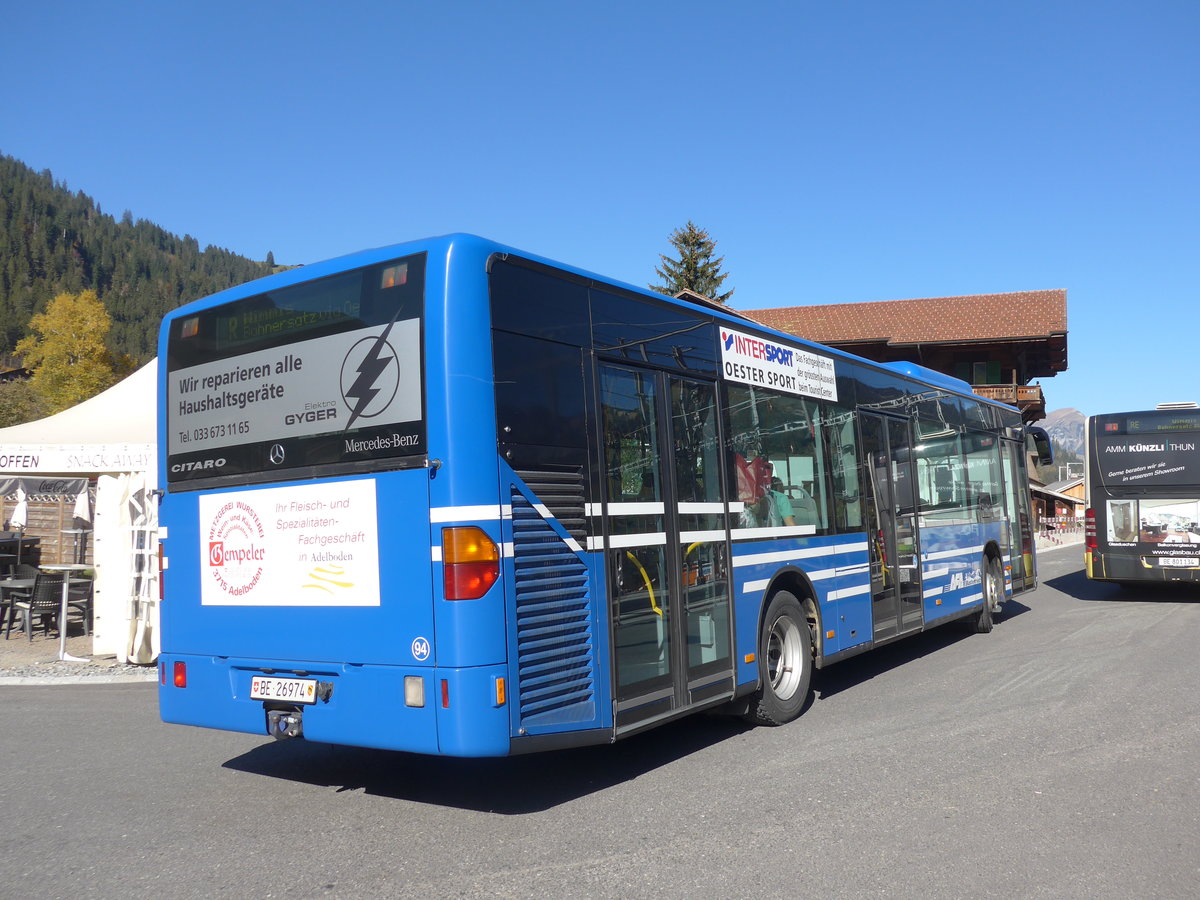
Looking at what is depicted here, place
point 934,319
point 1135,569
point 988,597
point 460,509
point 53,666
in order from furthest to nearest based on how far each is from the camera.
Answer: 1. point 934,319
2. point 1135,569
3. point 988,597
4. point 53,666
5. point 460,509

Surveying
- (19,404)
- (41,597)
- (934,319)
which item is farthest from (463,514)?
(19,404)

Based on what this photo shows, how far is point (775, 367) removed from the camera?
25.9 ft

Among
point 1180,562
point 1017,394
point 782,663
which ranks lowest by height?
point 782,663

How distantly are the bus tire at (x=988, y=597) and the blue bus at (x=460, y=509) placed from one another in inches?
246

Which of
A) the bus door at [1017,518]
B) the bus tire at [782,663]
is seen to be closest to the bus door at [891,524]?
the bus tire at [782,663]

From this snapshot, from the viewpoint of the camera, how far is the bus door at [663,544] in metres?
5.71

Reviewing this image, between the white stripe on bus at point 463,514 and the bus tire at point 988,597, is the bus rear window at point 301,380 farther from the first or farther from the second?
the bus tire at point 988,597

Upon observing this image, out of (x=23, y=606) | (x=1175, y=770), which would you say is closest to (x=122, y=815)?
(x=1175, y=770)

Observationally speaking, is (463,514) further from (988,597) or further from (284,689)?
(988,597)

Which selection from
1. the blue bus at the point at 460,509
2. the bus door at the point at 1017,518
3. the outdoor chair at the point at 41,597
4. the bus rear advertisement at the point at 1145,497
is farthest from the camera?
the bus rear advertisement at the point at 1145,497

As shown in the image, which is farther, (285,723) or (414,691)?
(285,723)

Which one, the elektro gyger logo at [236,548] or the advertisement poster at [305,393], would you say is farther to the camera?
the elektro gyger logo at [236,548]

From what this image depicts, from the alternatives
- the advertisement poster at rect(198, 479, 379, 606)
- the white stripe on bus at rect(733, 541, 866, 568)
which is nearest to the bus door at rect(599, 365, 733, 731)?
the white stripe on bus at rect(733, 541, 866, 568)

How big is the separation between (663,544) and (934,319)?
1931 inches
